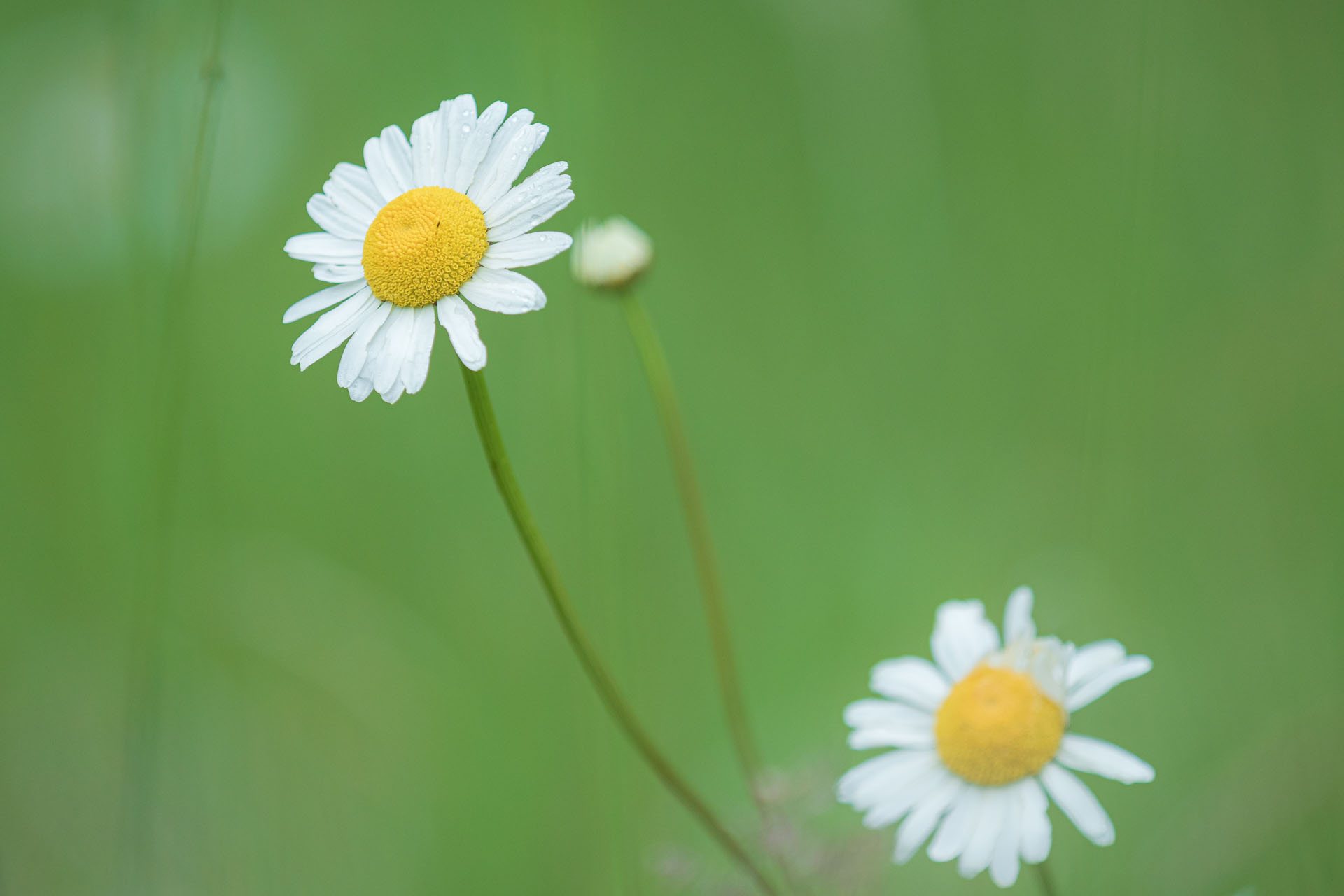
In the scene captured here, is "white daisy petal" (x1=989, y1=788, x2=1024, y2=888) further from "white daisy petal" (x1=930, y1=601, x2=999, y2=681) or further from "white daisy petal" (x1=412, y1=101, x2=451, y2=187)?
"white daisy petal" (x1=412, y1=101, x2=451, y2=187)

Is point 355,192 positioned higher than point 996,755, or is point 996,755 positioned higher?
point 355,192

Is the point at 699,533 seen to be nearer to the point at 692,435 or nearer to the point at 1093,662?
the point at 1093,662

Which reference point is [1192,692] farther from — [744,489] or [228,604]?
[228,604]

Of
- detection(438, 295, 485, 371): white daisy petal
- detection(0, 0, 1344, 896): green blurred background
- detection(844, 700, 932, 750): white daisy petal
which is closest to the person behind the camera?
detection(438, 295, 485, 371): white daisy petal

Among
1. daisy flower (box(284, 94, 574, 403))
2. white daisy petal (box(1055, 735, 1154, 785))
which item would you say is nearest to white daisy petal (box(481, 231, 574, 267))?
daisy flower (box(284, 94, 574, 403))

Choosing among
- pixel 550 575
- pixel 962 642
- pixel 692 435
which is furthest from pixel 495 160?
pixel 692 435

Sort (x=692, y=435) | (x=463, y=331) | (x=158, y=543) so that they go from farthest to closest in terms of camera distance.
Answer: (x=692, y=435) < (x=158, y=543) < (x=463, y=331)
